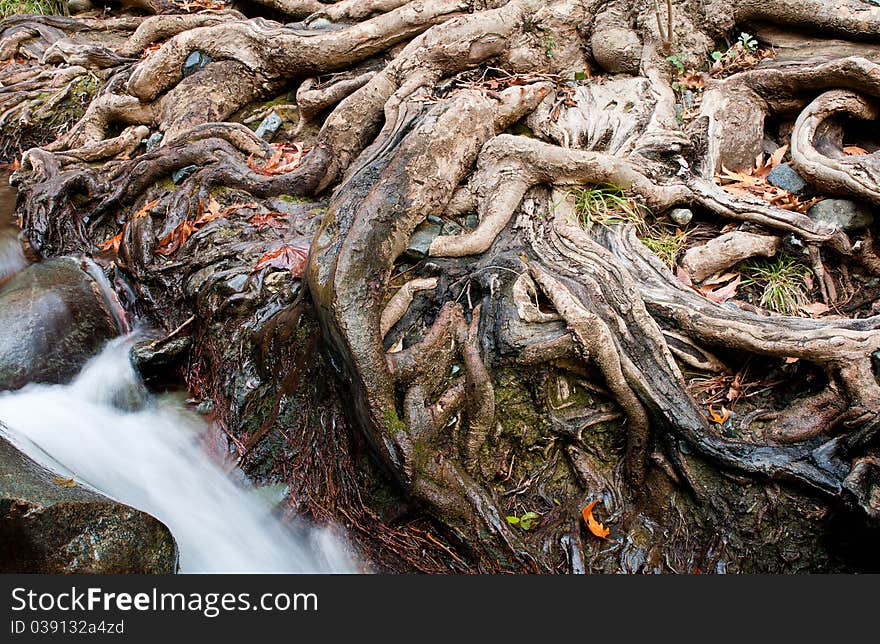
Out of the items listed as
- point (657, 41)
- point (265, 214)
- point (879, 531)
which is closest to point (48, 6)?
point (265, 214)

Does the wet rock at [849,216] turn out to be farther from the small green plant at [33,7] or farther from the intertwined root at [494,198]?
the small green plant at [33,7]

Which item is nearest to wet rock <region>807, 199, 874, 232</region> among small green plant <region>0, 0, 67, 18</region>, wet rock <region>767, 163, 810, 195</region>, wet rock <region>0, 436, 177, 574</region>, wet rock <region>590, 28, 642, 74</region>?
wet rock <region>767, 163, 810, 195</region>

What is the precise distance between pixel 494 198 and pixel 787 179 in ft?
6.61

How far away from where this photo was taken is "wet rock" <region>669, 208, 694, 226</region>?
3992 millimetres

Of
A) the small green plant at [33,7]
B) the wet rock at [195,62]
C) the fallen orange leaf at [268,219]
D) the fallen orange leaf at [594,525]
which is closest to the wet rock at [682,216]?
the fallen orange leaf at [594,525]

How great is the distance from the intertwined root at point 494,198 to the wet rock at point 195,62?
5 cm

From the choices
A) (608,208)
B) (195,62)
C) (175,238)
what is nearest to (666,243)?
(608,208)

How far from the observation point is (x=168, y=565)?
8.61 ft

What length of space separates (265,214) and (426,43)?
6.05 ft

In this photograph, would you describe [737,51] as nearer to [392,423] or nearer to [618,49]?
[618,49]

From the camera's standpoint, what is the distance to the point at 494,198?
383 cm

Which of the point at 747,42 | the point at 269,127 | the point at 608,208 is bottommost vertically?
the point at 608,208

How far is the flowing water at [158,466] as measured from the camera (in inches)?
126

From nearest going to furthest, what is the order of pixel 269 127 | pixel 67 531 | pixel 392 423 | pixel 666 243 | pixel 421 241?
pixel 67 531
pixel 392 423
pixel 421 241
pixel 666 243
pixel 269 127
